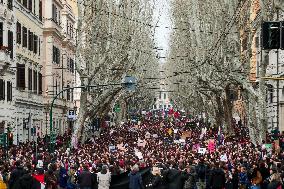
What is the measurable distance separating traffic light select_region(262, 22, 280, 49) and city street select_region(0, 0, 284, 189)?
23 mm

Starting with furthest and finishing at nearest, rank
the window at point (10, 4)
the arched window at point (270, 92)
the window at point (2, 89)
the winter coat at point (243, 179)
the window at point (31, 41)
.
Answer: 1. the window at point (31, 41)
2. the arched window at point (270, 92)
3. the window at point (10, 4)
4. the window at point (2, 89)
5. the winter coat at point (243, 179)

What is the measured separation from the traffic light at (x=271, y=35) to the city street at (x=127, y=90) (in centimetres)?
Answer: 2

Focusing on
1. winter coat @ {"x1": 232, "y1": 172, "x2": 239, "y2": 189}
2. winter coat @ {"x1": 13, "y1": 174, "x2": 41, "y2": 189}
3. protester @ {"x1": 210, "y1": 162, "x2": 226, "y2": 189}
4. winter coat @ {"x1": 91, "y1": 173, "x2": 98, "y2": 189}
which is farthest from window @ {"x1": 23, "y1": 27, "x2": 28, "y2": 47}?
winter coat @ {"x1": 13, "y1": 174, "x2": 41, "y2": 189}

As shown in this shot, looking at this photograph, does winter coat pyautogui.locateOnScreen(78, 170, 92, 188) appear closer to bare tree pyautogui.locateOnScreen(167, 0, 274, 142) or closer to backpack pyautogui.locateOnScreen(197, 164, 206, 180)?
backpack pyautogui.locateOnScreen(197, 164, 206, 180)

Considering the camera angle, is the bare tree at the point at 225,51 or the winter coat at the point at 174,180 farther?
the bare tree at the point at 225,51

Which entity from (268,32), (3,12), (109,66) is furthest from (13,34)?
(268,32)

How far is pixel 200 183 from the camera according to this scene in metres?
23.2

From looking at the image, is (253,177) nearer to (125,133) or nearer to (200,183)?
(200,183)

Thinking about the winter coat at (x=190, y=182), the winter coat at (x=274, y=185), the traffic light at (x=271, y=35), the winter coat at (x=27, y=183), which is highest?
the traffic light at (x=271, y=35)

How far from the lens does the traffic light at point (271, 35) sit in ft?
56.5

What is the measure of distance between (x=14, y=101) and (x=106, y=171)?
2694 centimetres

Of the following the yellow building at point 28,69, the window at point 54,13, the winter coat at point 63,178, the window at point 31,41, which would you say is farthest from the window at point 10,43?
the winter coat at point 63,178

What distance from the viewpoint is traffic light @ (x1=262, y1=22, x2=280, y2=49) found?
17.2 m

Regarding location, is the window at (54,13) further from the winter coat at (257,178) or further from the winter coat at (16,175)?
the winter coat at (16,175)
